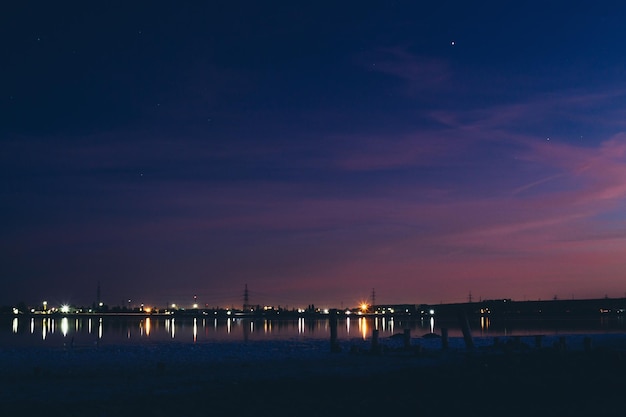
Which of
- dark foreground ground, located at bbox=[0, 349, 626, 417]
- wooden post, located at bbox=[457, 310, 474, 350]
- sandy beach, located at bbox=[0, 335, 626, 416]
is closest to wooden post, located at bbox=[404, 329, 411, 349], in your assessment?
wooden post, located at bbox=[457, 310, 474, 350]

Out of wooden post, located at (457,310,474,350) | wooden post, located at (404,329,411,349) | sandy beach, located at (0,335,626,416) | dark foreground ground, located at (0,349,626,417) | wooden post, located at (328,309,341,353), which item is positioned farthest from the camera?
wooden post, located at (457,310,474,350)

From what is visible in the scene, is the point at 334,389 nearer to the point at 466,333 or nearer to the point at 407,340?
the point at 407,340

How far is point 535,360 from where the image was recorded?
42.2 m

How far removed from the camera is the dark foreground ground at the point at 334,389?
2444 centimetres

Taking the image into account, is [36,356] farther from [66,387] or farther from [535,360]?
[535,360]

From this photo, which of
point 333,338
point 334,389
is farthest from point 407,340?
point 334,389

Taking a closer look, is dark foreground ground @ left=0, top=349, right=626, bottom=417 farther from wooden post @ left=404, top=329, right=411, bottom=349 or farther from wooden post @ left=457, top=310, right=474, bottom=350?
wooden post @ left=457, top=310, right=474, bottom=350

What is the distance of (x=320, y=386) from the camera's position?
3136 centimetres

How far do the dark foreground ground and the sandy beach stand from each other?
0.15 ft

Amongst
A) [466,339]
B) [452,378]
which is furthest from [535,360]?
[466,339]

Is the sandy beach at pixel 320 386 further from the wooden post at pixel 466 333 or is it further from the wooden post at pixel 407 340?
the wooden post at pixel 466 333

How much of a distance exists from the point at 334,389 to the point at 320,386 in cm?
129

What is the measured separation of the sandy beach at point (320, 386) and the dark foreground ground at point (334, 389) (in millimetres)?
44

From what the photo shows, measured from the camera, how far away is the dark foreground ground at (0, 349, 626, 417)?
80.2 ft
